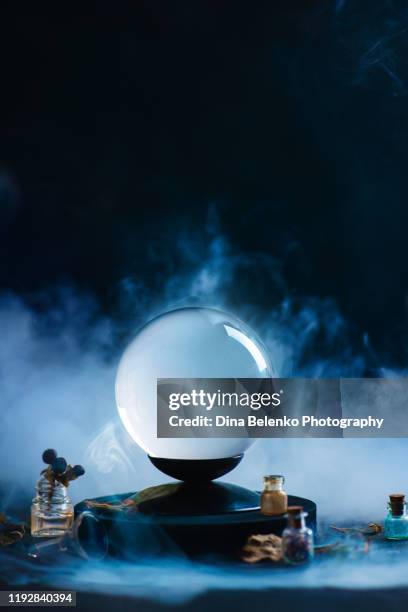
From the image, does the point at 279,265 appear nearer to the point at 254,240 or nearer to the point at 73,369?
the point at 254,240

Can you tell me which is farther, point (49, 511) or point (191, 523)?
point (49, 511)

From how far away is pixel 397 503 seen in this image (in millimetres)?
2273

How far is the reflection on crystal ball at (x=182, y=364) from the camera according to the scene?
2.18 meters

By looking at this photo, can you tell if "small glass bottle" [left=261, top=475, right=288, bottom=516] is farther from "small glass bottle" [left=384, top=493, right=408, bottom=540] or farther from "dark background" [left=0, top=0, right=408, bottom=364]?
"dark background" [left=0, top=0, right=408, bottom=364]

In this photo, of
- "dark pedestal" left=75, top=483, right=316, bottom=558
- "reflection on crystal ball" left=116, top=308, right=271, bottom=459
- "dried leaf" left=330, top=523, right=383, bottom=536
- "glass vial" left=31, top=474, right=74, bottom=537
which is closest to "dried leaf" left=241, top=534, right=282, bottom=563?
"dark pedestal" left=75, top=483, right=316, bottom=558

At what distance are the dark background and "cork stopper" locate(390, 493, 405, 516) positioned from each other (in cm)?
66

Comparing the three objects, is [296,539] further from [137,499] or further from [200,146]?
[200,146]

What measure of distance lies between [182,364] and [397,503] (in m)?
0.64

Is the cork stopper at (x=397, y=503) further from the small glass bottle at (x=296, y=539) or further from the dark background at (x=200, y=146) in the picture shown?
the dark background at (x=200, y=146)

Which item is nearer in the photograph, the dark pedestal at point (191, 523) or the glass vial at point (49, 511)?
the dark pedestal at point (191, 523)

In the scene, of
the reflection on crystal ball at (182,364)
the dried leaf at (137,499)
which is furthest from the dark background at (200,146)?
the dried leaf at (137,499)

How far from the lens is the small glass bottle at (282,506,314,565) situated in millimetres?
2057

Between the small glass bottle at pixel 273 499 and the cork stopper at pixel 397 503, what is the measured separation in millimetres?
290

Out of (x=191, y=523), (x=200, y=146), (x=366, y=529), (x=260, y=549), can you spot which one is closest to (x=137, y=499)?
(x=191, y=523)
